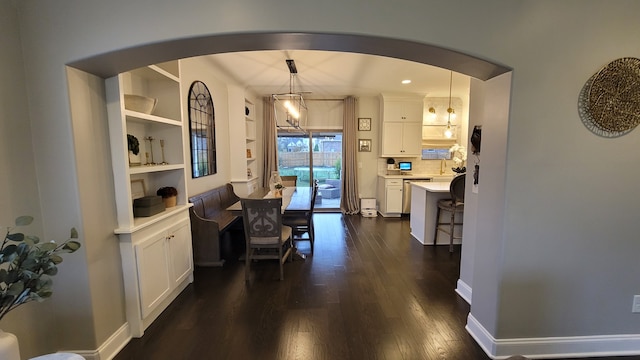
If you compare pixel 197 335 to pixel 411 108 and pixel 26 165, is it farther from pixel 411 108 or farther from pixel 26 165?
pixel 411 108

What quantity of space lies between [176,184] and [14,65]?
1.45 m

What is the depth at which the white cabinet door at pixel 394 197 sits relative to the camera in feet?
19.4

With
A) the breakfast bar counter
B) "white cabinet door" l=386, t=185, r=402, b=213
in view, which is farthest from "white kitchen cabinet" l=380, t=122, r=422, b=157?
the breakfast bar counter

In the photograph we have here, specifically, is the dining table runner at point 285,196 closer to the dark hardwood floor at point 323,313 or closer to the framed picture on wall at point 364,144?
the dark hardwood floor at point 323,313

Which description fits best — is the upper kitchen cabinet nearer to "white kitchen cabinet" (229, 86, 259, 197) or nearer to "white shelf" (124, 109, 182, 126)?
"white kitchen cabinet" (229, 86, 259, 197)

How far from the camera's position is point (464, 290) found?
271 centimetres

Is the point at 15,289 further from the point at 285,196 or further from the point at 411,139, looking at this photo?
the point at 411,139

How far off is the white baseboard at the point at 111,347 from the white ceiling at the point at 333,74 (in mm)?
3200

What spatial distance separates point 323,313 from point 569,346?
1.82 m

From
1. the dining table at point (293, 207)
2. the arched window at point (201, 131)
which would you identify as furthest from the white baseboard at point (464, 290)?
the arched window at point (201, 131)

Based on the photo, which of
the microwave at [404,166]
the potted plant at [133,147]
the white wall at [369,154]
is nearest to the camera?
the potted plant at [133,147]

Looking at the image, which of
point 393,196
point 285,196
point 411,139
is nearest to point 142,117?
point 285,196

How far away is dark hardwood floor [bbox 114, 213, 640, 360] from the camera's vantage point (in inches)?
78.4

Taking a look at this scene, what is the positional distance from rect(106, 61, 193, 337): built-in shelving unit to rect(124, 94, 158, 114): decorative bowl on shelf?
5 cm
